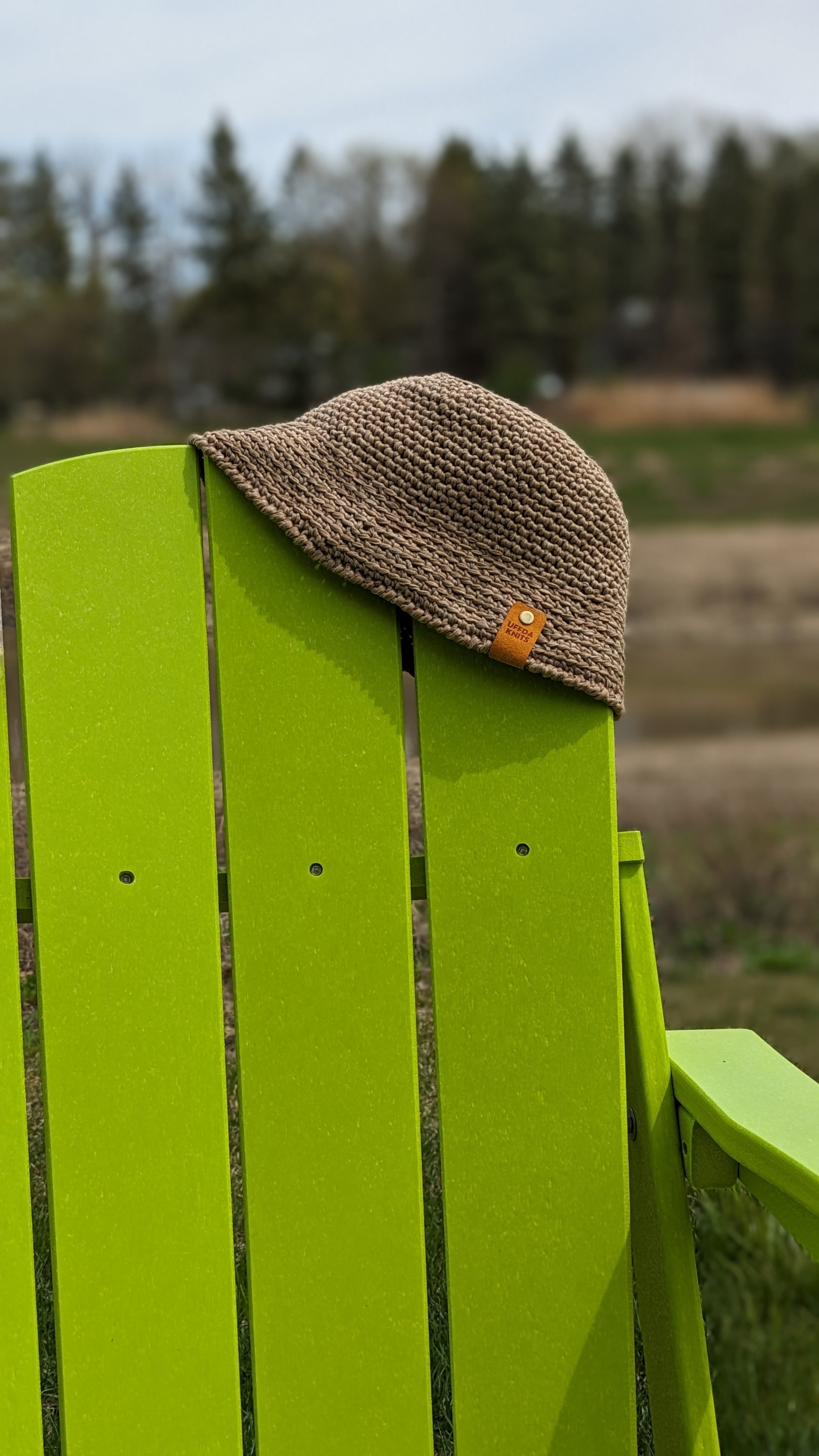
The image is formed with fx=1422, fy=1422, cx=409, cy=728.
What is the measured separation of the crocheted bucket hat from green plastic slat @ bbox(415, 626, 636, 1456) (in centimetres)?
4

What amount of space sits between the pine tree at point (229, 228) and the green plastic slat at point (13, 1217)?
33.7 m

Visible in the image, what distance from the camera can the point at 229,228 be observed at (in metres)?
34.4

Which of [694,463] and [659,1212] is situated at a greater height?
[694,463]

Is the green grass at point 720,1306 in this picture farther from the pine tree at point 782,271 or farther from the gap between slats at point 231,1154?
the pine tree at point 782,271

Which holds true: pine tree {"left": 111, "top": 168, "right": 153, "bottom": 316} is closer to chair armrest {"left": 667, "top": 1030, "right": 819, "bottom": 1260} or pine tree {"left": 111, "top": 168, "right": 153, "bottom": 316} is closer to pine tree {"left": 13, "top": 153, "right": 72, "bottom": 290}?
pine tree {"left": 13, "top": 153, "right": 72, "bottom": 290}

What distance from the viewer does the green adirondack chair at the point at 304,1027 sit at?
1.10 meters

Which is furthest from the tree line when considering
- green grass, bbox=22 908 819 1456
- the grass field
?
green grass, bbox=22 908 819 1456

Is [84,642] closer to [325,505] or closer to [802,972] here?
[325,505]

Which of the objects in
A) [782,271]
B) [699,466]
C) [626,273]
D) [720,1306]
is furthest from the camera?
[626,273]

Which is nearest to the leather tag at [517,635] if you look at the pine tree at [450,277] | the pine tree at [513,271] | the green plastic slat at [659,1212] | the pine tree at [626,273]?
the green plastic slat at [659,1212]

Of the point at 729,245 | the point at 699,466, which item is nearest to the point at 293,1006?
the point at 699,466

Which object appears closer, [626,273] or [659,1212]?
[659,1212]

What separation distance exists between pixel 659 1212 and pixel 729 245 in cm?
3921

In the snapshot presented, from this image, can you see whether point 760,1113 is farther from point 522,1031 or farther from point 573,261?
point 573,261
